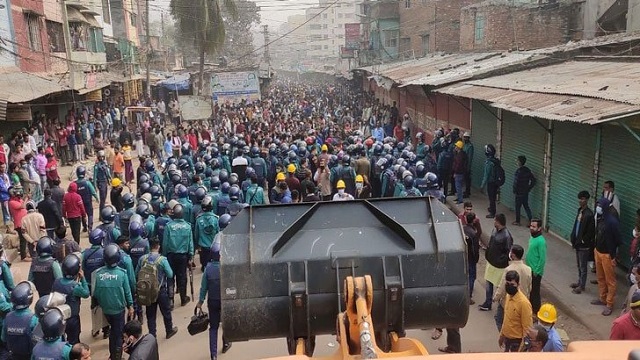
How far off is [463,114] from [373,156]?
176 inches

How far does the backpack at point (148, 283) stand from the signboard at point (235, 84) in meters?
24.6

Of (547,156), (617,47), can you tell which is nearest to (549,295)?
(547,156)

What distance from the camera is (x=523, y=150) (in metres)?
12.6

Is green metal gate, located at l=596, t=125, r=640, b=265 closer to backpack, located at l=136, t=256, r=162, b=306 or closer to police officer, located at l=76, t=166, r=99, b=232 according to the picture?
backpack, located at l=136, t=256, r=162, b=306

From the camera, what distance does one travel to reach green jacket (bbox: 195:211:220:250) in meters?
8.77

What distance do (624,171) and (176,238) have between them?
6.79 metres

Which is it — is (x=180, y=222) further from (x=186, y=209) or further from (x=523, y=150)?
(x=523, y=150)

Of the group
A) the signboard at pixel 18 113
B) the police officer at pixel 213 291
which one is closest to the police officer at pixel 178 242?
the police officer at pixel 213 291

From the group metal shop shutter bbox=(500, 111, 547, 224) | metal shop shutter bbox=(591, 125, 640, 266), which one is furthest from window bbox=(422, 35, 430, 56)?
metal shop shutter bbox=(591, 125, 640, 266)

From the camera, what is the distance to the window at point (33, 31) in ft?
67.5

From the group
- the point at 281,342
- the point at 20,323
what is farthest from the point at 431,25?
the point at 20,323

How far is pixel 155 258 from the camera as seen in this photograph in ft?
22.6

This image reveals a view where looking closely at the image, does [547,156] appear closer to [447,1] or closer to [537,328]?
[537,328]

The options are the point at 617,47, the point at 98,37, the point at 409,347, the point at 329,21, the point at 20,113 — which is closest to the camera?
the point at 409,347
